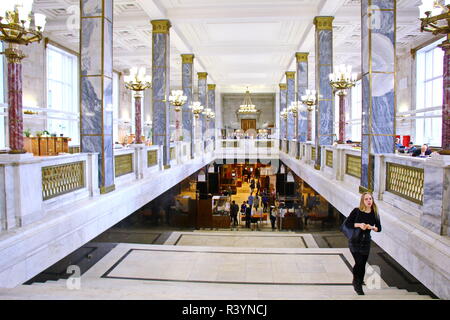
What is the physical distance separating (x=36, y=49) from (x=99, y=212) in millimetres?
11857

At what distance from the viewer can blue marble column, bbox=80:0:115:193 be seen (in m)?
7.82

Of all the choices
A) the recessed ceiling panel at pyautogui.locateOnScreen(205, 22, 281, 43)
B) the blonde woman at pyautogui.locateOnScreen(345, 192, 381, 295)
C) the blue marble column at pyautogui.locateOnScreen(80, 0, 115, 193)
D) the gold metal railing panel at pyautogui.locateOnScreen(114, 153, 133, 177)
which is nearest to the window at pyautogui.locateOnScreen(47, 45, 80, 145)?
the recessed ceiling panel at pyautogui.locateOnScreen(205, 22, 281, 43)

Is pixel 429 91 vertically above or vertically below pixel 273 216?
above

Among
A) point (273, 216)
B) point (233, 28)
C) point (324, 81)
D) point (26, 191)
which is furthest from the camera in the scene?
point (233, 28)

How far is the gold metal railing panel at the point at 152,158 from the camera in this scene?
11530 mm

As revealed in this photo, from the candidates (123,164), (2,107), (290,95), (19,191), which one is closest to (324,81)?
(123,164)

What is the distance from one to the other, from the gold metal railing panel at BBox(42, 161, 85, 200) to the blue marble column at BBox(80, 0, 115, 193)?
765mm

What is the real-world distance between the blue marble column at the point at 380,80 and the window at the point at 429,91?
10145mm

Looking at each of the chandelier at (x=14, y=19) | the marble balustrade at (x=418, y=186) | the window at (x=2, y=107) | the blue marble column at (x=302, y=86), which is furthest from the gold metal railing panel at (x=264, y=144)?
the chandelier at (x=14, y=19)

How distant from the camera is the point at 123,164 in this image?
9.46 meters

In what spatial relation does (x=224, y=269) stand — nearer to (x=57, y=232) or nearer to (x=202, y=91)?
(x=57, y=232)

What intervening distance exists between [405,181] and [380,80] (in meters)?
2.70

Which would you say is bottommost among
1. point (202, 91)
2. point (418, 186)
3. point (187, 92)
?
point (418, 186)

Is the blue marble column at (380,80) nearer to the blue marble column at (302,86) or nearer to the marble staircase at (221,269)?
the marble staircase at (221,269)
